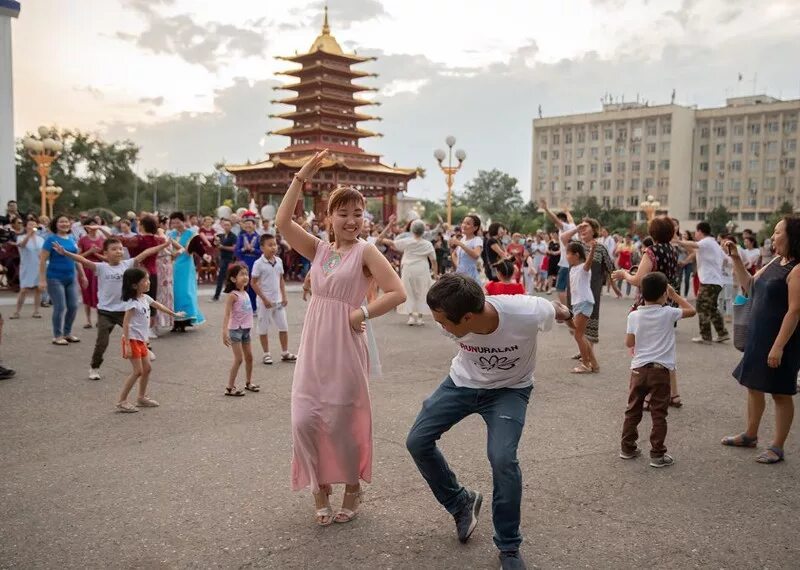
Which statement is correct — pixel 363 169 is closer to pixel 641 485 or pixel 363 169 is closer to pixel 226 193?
pixel 641 485

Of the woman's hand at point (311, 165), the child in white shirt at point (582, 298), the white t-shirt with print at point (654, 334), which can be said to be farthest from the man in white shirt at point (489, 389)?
the child in white shirt at point (582, 298)

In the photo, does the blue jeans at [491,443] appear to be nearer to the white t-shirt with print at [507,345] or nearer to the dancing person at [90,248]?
the white t-shirt with print at [507,345]

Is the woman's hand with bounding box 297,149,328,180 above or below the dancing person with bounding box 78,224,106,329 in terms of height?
above

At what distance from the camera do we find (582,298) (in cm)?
779

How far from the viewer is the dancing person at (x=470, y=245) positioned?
10609 mm

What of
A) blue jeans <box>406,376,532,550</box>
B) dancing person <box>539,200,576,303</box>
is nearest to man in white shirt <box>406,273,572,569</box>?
blue jeans <box>406,376,532,550</box>

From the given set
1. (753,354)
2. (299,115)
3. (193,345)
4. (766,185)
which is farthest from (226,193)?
(753,354)

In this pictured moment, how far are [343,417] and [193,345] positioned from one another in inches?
249

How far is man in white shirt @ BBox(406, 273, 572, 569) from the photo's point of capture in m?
3.11

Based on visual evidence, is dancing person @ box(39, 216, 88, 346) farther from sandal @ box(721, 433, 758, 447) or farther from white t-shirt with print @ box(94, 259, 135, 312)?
sandal @ box(721, 433, 758, 447)

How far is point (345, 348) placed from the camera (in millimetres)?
3641

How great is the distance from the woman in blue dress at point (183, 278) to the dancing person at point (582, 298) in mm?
5998

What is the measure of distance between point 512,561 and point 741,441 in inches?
115

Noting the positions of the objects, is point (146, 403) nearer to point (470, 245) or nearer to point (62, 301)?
point (62, 301)
